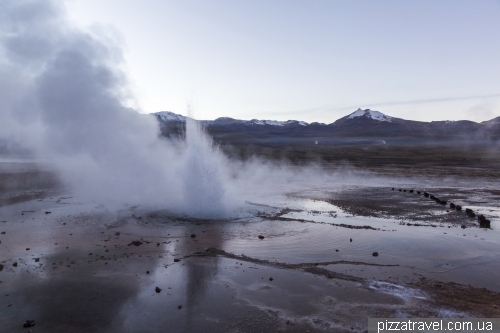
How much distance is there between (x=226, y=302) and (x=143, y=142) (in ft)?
50.1

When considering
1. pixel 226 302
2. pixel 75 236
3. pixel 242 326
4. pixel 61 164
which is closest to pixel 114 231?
pixel 75 236

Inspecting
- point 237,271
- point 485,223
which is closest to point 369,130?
point 485,223

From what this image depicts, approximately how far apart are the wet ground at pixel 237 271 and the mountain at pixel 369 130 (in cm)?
9082

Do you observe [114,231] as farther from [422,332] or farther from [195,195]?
[422,332]

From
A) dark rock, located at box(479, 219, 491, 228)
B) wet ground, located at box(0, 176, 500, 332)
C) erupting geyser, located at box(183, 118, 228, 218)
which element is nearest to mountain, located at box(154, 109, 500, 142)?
erupting geyser, located at box(183, 118, 228, 218)

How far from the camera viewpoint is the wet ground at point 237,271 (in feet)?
19.2

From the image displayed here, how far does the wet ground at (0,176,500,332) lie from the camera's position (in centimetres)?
584

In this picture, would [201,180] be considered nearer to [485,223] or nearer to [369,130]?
[485,223]

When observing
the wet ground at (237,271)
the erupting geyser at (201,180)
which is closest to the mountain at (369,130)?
the erupting geyser at (201,180)

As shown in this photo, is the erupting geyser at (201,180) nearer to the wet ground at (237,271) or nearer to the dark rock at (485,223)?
the wet ground at (237,271)

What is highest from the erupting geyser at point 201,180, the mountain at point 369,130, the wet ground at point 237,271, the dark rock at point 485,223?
the mountain at point 369,130

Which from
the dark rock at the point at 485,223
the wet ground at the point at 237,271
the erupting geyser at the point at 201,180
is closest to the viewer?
the wet ground at the point at 237,271

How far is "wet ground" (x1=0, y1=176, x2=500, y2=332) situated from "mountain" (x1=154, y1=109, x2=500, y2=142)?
90820mm

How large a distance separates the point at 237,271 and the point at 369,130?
150 meters
